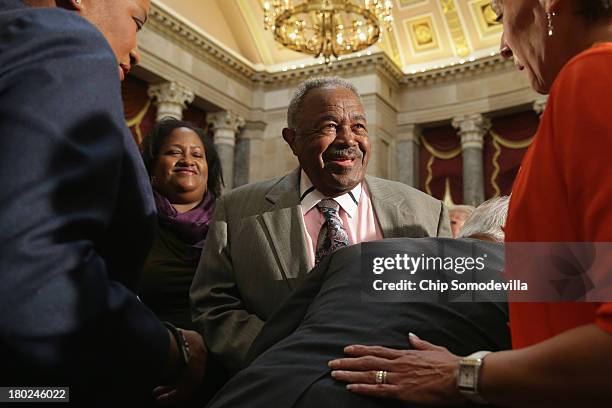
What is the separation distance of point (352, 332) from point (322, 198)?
3.96ft

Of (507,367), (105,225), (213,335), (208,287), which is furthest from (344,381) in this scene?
(208,287)

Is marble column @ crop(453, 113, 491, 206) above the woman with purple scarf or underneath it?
above

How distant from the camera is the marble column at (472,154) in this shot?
1420cm

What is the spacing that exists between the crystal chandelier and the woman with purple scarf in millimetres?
7123

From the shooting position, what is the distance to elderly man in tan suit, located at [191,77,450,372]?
7.47 feet

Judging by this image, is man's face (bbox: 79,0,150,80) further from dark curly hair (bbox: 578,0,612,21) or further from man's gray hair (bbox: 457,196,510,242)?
man's gray hair (bbox: 457,196,510,242)

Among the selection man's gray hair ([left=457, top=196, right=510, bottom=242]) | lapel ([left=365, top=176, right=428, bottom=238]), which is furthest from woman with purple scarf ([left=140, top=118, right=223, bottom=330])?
man's gray hair ([left=457, top=196, right=510, bottom=242])

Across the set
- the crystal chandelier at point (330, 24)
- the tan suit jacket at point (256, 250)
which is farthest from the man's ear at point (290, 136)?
the crystal chandelier at point (330, 24)

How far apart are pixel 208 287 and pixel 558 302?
146cm

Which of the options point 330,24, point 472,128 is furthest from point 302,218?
point 472,128

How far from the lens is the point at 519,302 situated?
1.16 meters

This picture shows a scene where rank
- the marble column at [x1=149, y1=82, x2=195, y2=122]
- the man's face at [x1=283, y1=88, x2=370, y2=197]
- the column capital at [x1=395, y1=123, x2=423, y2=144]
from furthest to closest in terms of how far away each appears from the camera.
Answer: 1. the column capital at [x1=395, y1=123, x2=423, y2=144]
2. the marble column at [x1=149, y1=82, x2=195, y2=122]
3. the man's face at [x1=283, y1=88, x2=370, y2=197]

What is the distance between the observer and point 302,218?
246 centimetres

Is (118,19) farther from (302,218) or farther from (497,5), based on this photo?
(302,218)
